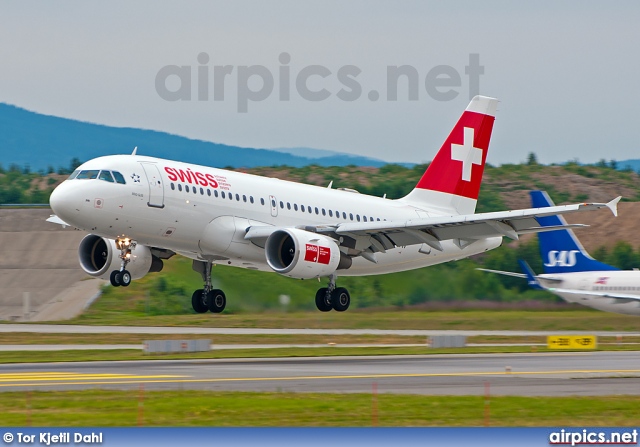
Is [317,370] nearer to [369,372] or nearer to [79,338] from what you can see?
[369,372]

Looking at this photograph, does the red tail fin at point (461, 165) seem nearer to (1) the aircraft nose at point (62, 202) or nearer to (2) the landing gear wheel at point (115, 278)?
(2) the landing gear wheel at point (115, 278)

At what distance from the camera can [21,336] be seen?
5481 cm

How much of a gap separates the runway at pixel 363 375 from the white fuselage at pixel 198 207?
4.38 m

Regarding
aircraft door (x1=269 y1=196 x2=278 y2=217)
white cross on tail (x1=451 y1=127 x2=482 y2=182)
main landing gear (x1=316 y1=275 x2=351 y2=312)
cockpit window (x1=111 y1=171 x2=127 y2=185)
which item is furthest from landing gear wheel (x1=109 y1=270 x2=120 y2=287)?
white cross on tail (x1=451 y1=127 x2=482 y2=182)

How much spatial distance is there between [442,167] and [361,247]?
7.88 meters

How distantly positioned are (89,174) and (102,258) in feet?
20.6

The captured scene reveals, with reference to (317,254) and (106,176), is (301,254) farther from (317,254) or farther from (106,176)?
(106,176)

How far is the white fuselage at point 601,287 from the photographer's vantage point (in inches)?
2255

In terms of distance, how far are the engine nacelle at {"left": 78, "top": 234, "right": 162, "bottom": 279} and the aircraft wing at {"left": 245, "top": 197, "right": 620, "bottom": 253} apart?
475 centimetres

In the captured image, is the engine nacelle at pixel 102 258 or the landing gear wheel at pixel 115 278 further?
the engine nacelle at pixel 102 258

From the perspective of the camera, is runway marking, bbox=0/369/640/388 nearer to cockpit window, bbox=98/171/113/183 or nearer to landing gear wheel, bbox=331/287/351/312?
cockpit window, bbox=98/171/113/183

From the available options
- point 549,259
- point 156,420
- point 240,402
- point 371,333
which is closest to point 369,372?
point 240,402

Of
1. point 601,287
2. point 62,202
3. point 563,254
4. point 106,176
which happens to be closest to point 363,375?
point 106,176

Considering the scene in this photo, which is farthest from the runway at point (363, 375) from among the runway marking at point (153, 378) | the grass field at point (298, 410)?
the grass field at point (298, 410)
